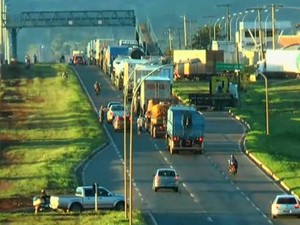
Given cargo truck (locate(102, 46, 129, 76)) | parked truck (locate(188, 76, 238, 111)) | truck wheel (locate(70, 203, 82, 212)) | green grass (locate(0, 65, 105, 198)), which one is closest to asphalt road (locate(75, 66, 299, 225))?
green grass (locate(0, 65, 105, 198))

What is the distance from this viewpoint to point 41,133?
91.5 metres

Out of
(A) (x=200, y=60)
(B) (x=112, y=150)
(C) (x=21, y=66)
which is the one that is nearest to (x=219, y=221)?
(B) (x=112, y=150)

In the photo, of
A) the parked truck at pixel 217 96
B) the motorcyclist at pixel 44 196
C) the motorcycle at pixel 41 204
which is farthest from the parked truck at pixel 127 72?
the motorcycle at pixel 41 204

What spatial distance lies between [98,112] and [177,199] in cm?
3958

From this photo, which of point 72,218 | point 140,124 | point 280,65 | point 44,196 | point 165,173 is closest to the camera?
point 72,218

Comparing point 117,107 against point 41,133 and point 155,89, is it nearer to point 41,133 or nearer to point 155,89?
point 155,89

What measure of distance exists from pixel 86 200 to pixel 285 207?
9.22 metres

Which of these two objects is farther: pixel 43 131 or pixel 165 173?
pixel 43 131

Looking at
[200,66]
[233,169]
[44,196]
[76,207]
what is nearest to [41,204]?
[44,196]

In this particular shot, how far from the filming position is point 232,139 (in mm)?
83875

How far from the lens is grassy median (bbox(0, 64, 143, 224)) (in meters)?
65.4

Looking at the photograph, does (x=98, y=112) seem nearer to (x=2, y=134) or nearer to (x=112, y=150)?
(x=2, y=134)

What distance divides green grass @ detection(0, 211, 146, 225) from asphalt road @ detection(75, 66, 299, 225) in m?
1.89

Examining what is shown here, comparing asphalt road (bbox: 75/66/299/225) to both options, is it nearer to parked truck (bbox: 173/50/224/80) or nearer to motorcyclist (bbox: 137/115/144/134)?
motorcyclist (bbox: 137/115/144/134)
